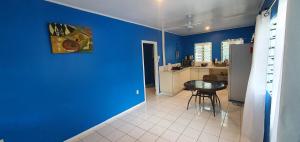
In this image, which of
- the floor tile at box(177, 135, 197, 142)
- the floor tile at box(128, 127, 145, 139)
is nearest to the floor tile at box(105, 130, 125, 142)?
the floor tile at box(128, 127, 145, 139)

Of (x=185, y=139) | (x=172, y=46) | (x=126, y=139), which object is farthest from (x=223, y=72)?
(x=126, y=139)

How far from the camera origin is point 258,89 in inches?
77.9

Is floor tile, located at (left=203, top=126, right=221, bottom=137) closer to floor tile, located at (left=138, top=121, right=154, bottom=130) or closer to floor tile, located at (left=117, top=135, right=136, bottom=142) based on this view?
floor tile, located at (left=138, top=121, right=154, bottom=130)

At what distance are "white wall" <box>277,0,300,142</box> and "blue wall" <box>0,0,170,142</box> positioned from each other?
2.67m

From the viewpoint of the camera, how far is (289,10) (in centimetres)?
73

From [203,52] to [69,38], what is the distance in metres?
5.52

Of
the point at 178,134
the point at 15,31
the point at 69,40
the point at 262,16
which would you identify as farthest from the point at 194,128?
the point at 15,31

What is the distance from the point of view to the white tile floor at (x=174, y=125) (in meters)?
2.26

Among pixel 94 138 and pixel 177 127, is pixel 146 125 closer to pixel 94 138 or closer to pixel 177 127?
pixel 177 127

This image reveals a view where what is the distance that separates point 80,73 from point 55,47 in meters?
0.59

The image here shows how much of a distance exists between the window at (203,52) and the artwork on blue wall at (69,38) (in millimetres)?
5070

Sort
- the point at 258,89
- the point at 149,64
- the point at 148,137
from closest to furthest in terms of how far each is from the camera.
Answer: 1. the point at 258,89
2. the point at 148,137
3. the point at 149,64

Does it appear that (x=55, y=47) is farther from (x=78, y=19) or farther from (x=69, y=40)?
(x=78, y=19)

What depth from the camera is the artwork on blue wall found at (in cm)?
201
